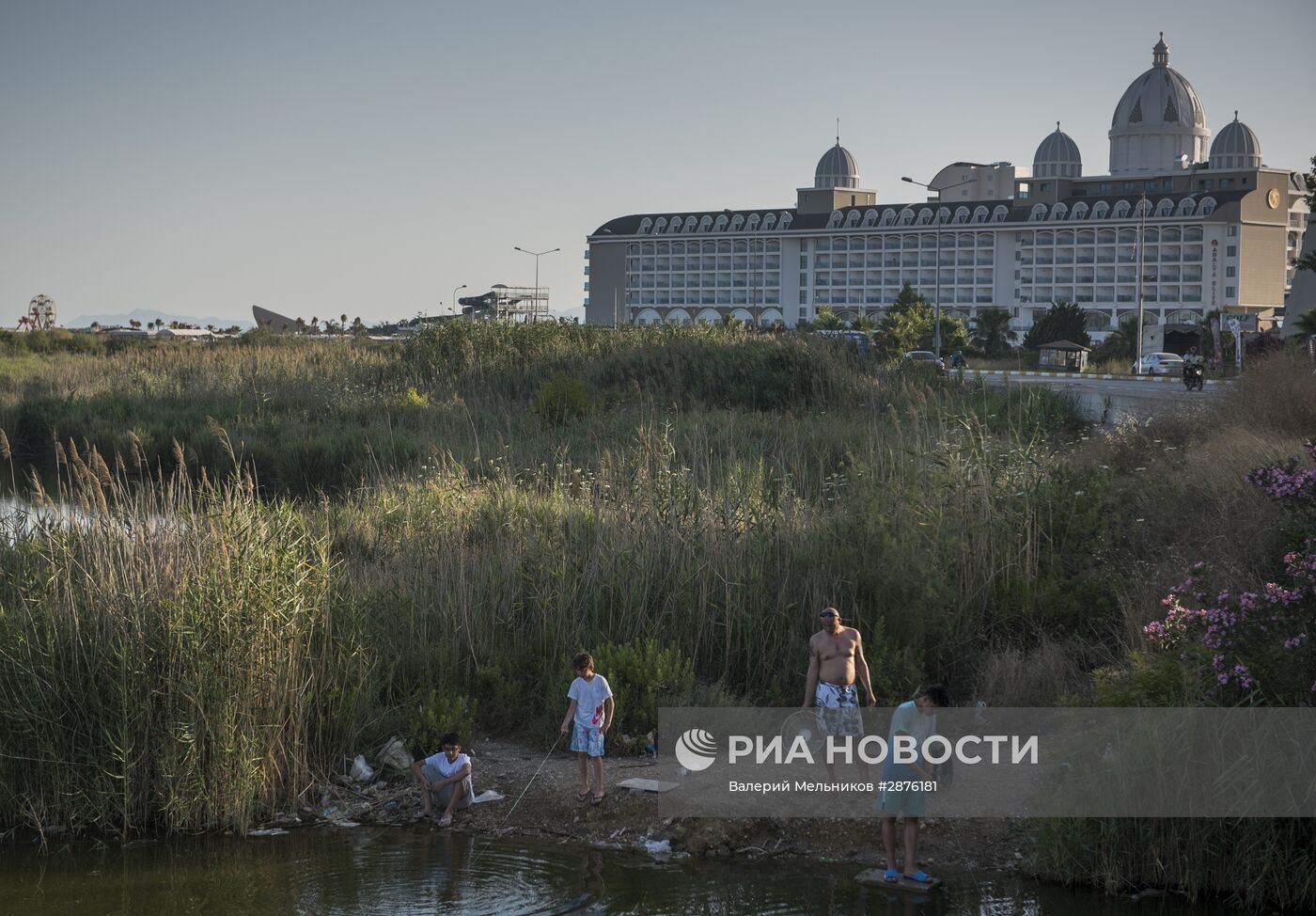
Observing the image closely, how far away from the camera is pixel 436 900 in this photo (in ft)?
25.1

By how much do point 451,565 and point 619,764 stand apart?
8.10 feet

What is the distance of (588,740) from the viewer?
8.63m

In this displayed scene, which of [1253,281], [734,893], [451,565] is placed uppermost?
[1253,281]

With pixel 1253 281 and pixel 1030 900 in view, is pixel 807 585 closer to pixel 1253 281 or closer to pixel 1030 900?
pixel 1030 900

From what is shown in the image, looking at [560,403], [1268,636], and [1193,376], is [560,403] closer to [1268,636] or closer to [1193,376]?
[1193,376]

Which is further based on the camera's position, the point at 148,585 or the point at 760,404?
the point at 760,404

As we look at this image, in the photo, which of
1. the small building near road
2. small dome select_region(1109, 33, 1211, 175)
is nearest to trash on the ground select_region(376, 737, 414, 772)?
the small building near road

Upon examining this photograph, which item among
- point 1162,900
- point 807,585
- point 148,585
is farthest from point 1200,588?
point 148,585

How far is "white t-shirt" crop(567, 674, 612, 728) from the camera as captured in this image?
8578 millimetres

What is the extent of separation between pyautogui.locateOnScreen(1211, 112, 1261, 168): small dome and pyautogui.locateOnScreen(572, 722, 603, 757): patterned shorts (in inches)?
5244

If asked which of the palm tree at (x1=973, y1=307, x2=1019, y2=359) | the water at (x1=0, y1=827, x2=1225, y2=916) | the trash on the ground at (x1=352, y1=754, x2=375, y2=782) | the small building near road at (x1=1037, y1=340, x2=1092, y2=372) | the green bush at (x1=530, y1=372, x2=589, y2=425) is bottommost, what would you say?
the water at (x1=0, y1=827, x2=1225, y2=916)

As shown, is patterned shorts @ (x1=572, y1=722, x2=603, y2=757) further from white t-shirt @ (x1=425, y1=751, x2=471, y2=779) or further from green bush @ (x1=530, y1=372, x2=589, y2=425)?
green bush @ (x1=530, y1=372, x2=589, y2=425)

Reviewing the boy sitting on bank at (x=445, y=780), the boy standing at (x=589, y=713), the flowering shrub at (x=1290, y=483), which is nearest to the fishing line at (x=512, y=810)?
the boy sitting on bank at (x=445, y=780)

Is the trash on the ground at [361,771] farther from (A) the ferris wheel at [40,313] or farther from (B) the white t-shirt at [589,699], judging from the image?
(A) the ferris wheel at [40,313]
